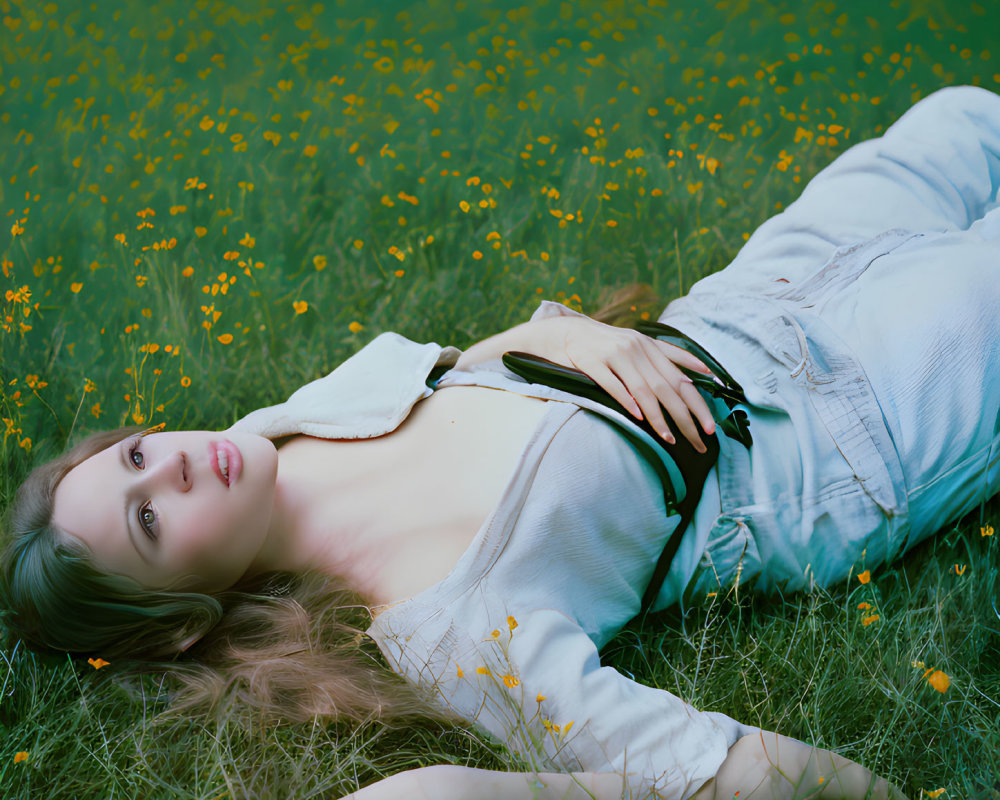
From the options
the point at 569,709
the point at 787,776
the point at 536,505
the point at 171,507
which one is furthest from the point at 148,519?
the point at 787,776

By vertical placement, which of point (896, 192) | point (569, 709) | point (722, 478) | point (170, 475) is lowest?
point (569, 709)

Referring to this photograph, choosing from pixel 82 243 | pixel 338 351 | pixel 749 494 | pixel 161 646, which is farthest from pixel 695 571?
pixel 82 243

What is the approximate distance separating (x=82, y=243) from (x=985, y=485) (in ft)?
12.0

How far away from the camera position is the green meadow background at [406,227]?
194 cm

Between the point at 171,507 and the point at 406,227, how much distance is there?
2.22m

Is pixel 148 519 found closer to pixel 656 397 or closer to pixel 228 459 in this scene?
pixel 228 459

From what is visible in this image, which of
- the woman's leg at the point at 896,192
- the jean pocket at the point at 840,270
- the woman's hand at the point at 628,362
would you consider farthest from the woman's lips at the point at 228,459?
the jean pocket at the point at 840,270

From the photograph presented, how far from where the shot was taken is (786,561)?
2.17 m

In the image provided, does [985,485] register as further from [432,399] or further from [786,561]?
[432,399]

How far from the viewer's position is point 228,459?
6.65 ft

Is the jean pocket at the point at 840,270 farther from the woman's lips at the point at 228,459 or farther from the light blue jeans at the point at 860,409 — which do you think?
the woman's lips at the point at 228,459

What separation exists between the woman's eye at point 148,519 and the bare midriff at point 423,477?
14.7 inches

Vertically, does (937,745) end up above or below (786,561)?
below

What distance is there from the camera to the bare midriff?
1992 millimetres
